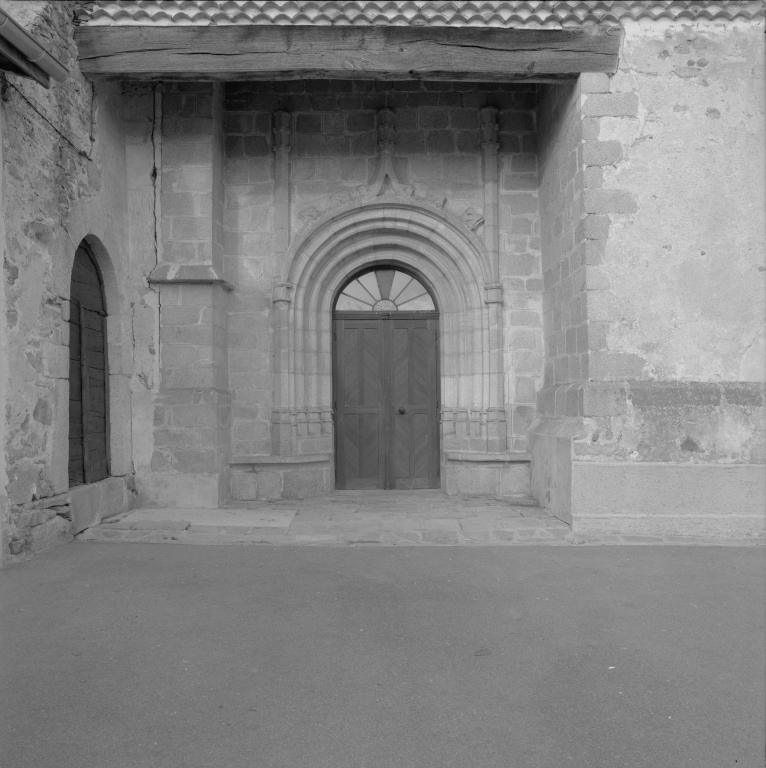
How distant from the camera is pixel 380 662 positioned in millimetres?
2967

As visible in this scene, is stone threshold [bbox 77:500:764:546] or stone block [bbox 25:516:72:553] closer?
stone block [bbox 25:516:72:553]

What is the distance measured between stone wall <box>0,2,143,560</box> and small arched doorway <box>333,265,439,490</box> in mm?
2748

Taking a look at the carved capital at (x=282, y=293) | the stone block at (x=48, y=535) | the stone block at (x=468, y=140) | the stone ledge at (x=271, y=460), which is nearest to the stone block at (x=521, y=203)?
the stone block at (x=468, y=140)

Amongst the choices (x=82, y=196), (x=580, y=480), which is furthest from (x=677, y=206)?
(x=82, y=196)

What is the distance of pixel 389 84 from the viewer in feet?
Result: 23.4

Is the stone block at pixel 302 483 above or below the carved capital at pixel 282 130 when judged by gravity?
below

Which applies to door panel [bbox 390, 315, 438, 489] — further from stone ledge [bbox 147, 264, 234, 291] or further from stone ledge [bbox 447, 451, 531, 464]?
stone ledge [bbox 147, 264, 234, 291]

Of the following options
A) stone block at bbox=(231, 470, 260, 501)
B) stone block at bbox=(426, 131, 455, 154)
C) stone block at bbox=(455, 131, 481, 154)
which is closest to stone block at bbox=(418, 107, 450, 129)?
stone block at bbox=(426, 131, 455, 154)

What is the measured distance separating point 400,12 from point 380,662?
5223mm

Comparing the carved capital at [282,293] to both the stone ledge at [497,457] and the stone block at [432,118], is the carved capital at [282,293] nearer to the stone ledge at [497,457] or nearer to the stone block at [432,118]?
the stone block at [432,118]

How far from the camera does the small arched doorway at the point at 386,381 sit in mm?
7516

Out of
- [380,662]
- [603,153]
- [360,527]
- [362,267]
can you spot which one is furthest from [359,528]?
[603,153]

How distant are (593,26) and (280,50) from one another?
275cm

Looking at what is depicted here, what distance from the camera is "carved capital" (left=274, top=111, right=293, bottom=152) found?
23.0 ft
